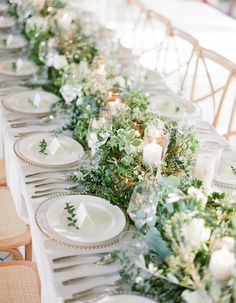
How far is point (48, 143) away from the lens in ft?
7.36

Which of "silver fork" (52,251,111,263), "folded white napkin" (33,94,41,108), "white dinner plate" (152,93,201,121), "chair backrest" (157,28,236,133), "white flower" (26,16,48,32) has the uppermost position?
"white flower" (26,16,48,32)

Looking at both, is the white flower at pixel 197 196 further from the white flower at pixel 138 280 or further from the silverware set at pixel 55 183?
the silverware set at pixel 55 183

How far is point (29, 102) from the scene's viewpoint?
8.66 ft

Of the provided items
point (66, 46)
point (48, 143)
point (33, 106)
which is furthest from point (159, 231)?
point (66, 46)

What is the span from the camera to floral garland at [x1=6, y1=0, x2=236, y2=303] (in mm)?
1377

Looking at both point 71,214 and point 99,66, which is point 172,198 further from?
point 99,66

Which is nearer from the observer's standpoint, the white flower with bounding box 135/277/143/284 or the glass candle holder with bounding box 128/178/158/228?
the white flower with bounding box 135/277/143/284

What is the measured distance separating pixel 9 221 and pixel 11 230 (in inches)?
2.8

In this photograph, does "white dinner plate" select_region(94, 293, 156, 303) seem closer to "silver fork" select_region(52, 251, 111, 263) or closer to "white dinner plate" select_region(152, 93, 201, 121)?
"silver fork" select_region(52, 251, 111, 263)

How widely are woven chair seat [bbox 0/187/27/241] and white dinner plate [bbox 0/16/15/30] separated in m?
1.68

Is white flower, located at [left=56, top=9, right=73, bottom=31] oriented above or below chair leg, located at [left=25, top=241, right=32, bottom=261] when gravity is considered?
→ above

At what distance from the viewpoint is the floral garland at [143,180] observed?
1.38 meters

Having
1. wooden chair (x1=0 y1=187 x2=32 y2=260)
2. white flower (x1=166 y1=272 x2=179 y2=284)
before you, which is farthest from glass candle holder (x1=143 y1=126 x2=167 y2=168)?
wooden chair (x1=0 y1=187 x2=32 y2=260)

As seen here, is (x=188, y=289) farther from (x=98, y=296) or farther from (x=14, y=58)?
(x=14, y=58)
